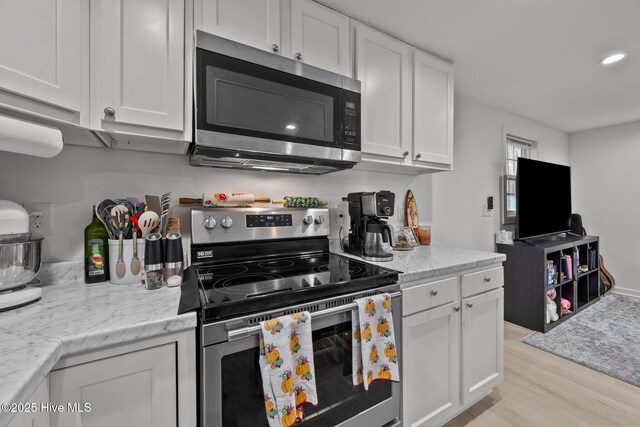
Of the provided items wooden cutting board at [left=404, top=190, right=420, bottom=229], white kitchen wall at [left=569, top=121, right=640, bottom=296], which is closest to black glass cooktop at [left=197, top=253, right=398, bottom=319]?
wooden cutting board at [left=404, top=190, right=420, bottom=229]

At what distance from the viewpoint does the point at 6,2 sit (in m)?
0.78

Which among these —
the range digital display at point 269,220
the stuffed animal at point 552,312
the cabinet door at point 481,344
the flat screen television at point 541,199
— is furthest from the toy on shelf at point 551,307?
the range digital display at point 269,220

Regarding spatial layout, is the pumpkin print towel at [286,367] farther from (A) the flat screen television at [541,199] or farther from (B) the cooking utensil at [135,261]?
(A) the flat screen television at [541,199]

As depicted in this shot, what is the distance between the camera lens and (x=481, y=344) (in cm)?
159

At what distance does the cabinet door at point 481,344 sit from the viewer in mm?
1513

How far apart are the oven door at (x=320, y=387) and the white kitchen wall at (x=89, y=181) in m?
A: 0.88

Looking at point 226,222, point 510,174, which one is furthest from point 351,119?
point 510,174

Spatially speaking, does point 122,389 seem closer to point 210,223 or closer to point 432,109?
point 210,223

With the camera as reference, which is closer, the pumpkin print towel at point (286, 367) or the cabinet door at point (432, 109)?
the pumpkin print towel at point (286, 367)

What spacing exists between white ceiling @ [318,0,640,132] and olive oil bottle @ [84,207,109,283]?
1595 mm

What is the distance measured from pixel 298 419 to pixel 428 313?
775mm

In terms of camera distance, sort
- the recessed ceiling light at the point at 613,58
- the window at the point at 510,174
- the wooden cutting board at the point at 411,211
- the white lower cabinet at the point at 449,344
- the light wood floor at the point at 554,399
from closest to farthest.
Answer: the white lower cabinet at the point at 449,344 → the light wood floor at the point at 554,399 → the recessed ceiling light at the point at 613,58 → the wooden cutting board at the point at 411,211 → the window at the point at 510,174

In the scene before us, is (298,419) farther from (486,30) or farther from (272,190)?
(486,30)

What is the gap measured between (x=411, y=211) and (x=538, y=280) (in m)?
1.56
